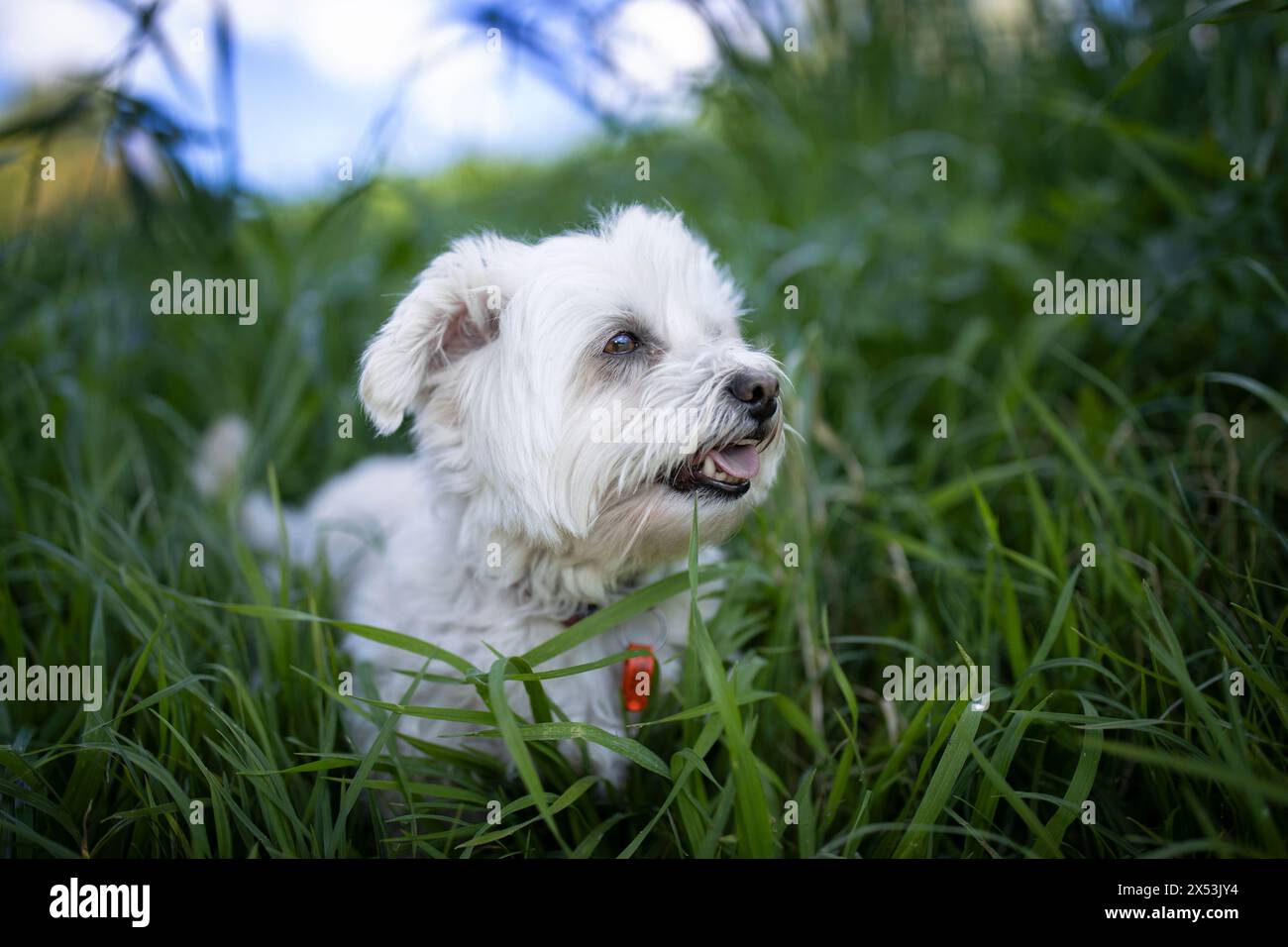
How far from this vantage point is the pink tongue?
6.08 feet

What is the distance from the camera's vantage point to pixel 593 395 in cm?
186

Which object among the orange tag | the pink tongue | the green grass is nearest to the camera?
the green grass

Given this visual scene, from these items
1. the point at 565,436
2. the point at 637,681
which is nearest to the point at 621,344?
the point at 565,436

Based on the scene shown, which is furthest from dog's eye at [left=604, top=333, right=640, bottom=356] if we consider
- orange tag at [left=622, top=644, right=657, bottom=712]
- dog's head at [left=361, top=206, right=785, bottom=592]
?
orange tag at [left=622, top=644, right=657, bottom=712]

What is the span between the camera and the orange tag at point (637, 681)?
1.98 metres

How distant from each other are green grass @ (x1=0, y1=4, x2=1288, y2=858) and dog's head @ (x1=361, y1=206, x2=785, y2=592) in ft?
0.80

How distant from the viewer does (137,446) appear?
313cm

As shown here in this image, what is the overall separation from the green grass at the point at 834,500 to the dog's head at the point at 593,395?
0.24m

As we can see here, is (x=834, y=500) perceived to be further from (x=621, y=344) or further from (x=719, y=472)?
(x=621, y=344)

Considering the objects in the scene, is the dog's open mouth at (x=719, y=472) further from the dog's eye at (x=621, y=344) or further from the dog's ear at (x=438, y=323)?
the dog's ear at (x=438, y=323)

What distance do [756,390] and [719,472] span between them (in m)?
0.21

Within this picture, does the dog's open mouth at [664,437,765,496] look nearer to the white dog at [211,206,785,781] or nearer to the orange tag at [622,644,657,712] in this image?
the white dog at [211,206,785,781]

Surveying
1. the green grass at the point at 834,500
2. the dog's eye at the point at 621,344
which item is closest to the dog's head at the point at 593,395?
the dog's eye at the point at 621,344
